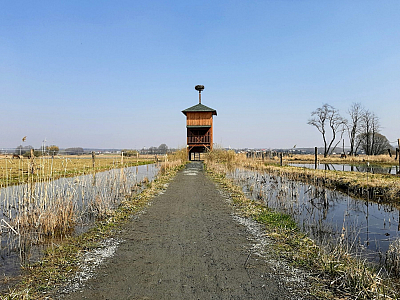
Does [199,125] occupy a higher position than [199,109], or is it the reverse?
[199,109]

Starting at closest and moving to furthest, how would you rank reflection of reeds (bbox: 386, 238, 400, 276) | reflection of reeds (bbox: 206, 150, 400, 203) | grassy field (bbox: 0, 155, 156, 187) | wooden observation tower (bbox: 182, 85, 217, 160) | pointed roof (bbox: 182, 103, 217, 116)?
reflection of reeds (bbox: 386, 238, 400, 276)
grassy field (bbox: 0, 155, 156, 187)
reflection of reeds (bbox: 206, 150, 400, 203)
wooden observation tower (bbox: 182, 85, 217, 160)
pointed roof (bbox: 182, 103, 217, 116)

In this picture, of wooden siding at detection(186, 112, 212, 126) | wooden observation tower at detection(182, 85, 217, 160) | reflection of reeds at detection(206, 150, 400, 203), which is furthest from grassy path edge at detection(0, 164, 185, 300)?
wooden siding at detection(186, 112, 212, 126)

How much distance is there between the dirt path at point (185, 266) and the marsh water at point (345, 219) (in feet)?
5.70

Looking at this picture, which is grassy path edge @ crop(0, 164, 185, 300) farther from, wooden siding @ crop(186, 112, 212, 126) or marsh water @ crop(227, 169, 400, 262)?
wooden siding @ crop(186, 112, 212, 126)

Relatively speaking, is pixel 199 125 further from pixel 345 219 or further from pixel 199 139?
pixel 345 219

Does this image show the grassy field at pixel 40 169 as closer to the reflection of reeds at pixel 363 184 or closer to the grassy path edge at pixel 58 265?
the grassy path edge at pixel 58 265

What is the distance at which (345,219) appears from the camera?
8211mm

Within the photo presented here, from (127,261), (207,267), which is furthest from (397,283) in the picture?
(127,261)

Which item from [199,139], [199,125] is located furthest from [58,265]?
[199,139]

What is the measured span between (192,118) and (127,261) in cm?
3265

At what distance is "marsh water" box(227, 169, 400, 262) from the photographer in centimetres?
593

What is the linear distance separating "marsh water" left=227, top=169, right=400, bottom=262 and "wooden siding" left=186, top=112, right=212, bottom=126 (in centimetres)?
2393

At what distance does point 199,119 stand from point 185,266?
3267 centimetres

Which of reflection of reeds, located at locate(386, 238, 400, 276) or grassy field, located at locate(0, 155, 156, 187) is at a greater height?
grassy field, located at locate(0, 155, 156, 187)
